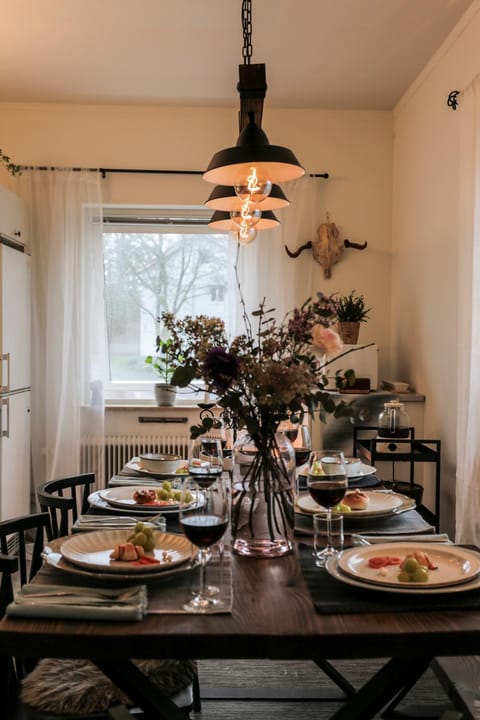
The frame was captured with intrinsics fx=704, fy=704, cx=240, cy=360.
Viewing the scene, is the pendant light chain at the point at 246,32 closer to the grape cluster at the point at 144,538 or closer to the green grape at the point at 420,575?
the grape cluster at the point at 144,538

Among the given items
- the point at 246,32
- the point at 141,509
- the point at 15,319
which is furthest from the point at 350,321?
the point at 141,509

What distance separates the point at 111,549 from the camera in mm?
1623

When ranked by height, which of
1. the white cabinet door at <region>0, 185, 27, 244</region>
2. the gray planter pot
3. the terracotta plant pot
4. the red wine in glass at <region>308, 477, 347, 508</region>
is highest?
the white cabinet door at <region>0, 185, 27, 244</region>

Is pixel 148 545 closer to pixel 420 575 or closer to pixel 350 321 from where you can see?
pixel 420 575

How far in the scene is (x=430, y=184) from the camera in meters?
4.04

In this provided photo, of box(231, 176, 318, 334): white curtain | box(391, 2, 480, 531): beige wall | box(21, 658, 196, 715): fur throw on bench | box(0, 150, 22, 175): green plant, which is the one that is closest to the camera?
box(21, 658, 196, 715): fur throw on bench

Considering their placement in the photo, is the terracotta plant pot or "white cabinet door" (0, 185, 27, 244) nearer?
"white cabinet door" (0, 185, 27, 244)

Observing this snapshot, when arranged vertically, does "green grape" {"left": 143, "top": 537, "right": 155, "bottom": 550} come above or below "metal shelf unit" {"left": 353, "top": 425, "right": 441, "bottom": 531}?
above

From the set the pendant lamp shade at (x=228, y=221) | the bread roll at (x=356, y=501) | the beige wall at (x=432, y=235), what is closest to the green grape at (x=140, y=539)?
the bread roll at (x=356, y=501)

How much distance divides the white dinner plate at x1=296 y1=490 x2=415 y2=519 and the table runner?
18.3 inches

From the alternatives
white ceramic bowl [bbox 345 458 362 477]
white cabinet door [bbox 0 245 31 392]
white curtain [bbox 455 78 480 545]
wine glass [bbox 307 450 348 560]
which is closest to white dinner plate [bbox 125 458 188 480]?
white ceramic bowl [bbox 345 458 362 477]

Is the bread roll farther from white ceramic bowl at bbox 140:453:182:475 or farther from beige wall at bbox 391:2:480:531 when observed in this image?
beige wall at bbox 391:2:480:531

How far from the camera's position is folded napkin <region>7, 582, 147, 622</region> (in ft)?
4.11

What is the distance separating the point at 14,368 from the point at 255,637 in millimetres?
3213
